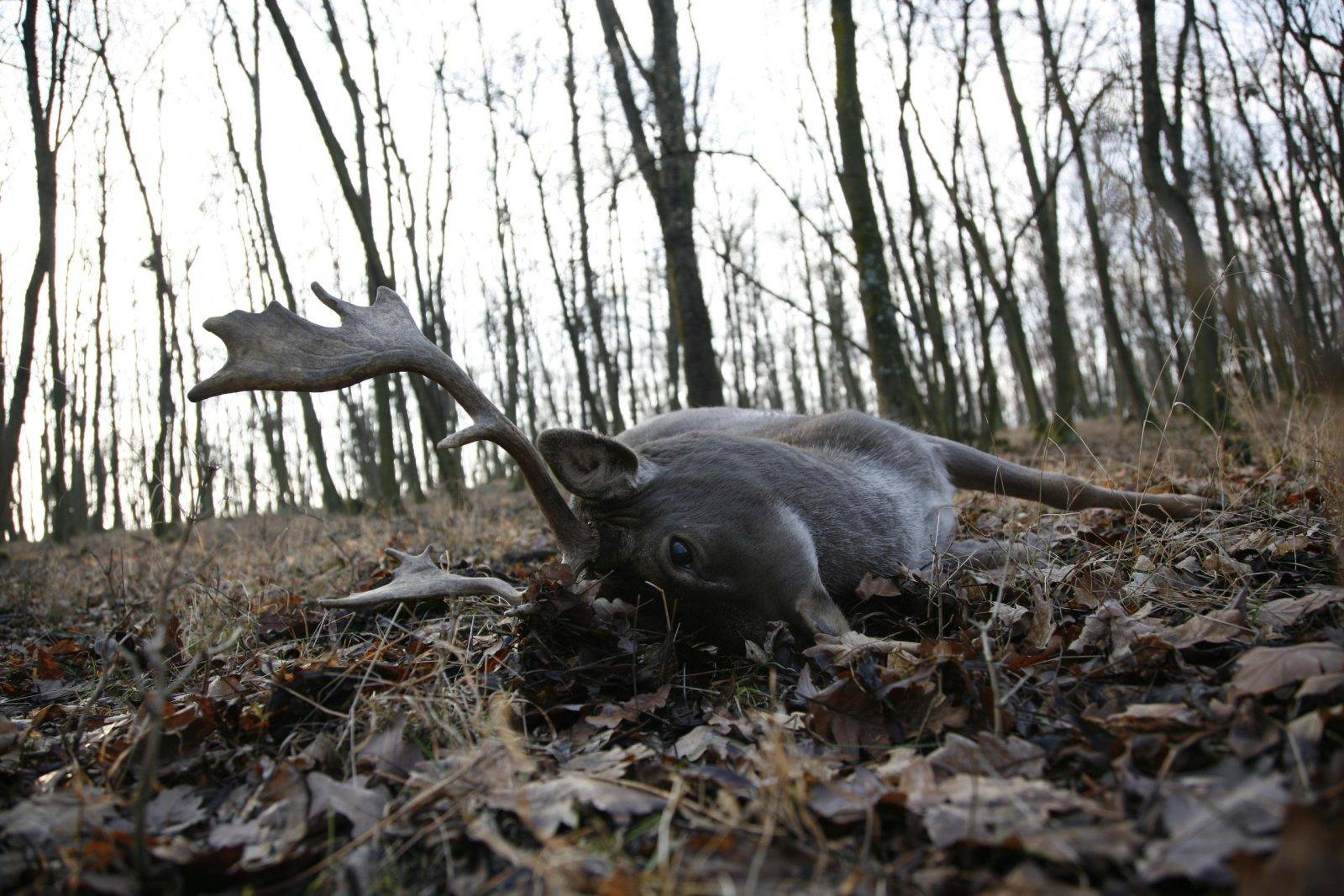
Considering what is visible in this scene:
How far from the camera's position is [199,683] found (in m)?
3.00

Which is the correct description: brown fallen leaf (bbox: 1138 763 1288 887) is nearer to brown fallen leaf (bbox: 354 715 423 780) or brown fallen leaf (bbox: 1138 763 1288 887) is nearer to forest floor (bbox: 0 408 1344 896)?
forest floor (bbox: 0 408 1344 896)

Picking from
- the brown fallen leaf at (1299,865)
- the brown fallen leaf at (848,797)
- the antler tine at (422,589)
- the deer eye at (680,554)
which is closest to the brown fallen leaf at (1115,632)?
the brown fallen leaf at (848,797)

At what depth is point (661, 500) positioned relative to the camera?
3133 millimetres

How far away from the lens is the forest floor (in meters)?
1.48

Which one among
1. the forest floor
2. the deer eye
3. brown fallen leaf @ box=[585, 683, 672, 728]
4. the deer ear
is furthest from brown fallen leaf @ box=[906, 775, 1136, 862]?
the deer ear

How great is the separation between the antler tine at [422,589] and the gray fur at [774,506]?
1.54 ft

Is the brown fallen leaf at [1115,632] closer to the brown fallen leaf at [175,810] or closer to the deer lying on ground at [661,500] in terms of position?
the deer lying on ground at [661,500]

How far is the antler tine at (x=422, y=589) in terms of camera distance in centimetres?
305

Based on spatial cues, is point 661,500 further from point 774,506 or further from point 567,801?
point 567,801

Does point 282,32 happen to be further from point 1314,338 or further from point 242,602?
point 1314,338

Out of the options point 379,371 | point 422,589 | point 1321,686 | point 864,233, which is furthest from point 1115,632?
point 864,233

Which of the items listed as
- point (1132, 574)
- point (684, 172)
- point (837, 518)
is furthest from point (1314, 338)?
point (684, 172)

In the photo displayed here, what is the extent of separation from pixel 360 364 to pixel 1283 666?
297cm

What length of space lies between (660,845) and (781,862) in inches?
9.5
